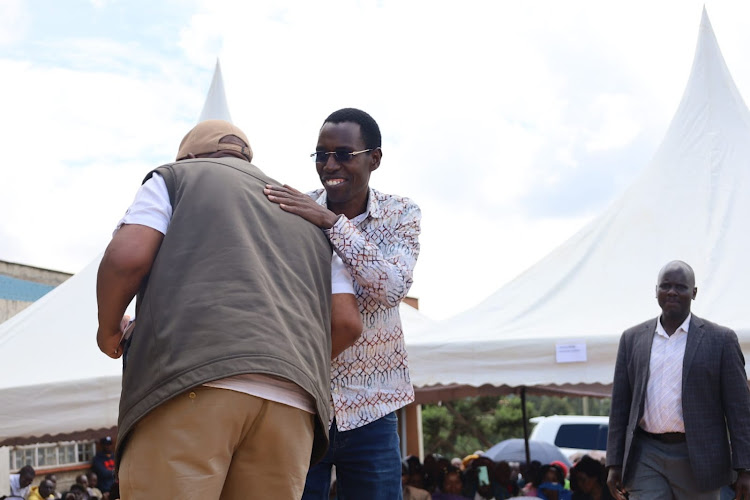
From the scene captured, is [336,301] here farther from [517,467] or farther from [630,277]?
[517,467]

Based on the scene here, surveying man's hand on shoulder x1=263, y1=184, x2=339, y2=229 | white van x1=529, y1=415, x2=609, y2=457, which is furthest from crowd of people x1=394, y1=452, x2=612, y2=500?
white van x1=529, y1=415, x2=609, y2=457

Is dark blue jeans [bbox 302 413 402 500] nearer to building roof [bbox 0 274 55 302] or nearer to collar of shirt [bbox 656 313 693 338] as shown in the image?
collar of shirt [bbox 656 313 693 338]

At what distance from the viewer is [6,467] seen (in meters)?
14.6

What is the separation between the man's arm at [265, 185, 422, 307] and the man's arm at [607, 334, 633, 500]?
2.07 meters

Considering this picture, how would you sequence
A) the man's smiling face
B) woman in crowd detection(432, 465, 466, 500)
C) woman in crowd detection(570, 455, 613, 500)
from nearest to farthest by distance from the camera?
1. the man's smiling face
2. woman in crowd detection(570, 455, 613, 500)
3. woman in crowd detection(432, 465, 466, 500)

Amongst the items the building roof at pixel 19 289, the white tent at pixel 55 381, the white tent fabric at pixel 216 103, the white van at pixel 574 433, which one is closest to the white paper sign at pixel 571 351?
the white tent at pixel 55 381

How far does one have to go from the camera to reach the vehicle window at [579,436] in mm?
16953

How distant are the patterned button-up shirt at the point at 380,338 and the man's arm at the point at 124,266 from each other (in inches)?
25.9

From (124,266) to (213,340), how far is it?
256 millimetres

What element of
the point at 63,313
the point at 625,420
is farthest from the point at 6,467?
the point at 625,420

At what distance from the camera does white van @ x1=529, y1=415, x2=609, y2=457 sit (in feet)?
55.3

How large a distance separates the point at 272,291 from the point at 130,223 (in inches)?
13.1

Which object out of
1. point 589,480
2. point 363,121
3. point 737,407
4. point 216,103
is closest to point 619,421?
point 737,407

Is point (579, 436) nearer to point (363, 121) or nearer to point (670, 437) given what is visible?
point (670, 437)
